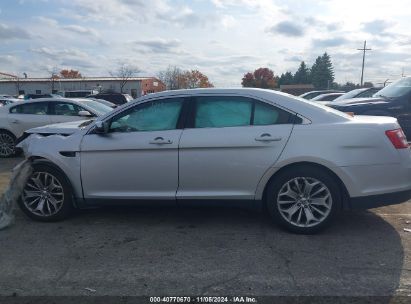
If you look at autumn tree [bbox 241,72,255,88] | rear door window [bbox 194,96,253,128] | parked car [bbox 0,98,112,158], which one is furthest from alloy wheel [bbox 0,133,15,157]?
autumn tree [bbox 241,72,255,88]

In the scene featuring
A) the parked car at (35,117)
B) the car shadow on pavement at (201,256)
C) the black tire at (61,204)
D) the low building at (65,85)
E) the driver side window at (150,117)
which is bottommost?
the car shadow on pavement at (201,256)

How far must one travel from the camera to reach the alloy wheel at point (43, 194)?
5.14 metres

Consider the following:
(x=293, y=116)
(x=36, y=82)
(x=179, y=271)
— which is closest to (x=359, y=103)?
(x=293, y=116)

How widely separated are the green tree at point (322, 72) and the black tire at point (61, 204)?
3667 inches

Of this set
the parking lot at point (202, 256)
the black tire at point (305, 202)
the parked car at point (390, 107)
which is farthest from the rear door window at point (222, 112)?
the parked car at point (390, 107)

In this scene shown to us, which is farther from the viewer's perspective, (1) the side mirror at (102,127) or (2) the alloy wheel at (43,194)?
(2) the alloy wheel at (43,194)

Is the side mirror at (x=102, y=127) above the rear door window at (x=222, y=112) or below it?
below

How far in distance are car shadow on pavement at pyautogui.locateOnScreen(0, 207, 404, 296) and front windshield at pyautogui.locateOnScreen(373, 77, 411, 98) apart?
20.1 feet

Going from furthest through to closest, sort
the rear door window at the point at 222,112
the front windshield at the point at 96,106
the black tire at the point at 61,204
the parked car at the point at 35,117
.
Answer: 1. the front windshield at the point at 96,106
2. the parked car at the point at 35,117
3. the black tire at the point at 61,204
4. the rear door window at the point at 222,112

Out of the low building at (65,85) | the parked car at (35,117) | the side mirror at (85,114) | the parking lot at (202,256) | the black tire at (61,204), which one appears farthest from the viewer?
the low building at (65,85)

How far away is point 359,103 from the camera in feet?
33.4

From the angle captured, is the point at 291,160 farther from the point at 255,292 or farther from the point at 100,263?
the point at 100,263

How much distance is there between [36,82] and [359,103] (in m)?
81.7

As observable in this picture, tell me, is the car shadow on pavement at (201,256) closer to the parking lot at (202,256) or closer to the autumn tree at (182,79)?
the parking lot at (202,256)
